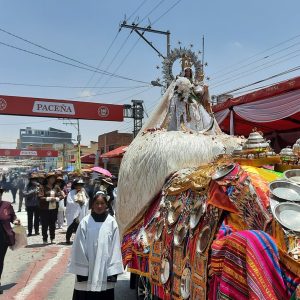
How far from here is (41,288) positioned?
5.22 m

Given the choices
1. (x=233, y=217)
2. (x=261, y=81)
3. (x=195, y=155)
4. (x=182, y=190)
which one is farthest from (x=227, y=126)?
(x=233, y=217)

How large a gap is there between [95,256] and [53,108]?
13.1m

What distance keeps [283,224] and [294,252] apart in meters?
0.16

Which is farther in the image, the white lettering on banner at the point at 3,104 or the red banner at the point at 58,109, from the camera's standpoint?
the red banner at the point at 58,109

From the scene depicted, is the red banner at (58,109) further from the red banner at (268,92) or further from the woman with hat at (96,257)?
the woman with hat at (96,257)

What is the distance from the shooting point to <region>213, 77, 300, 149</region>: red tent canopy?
269 inches

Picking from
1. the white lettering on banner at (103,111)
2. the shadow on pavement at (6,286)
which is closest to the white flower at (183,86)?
the shadow on pavement at (6,286)

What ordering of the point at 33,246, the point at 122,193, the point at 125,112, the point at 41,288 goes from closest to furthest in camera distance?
the point at 122,193
the point at 41,288
the point at 33,246
the point at 125,112

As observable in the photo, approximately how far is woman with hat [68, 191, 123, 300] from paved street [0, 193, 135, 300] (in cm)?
115

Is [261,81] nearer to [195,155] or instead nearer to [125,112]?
[195,155]

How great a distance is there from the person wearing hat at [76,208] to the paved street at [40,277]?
60 cm

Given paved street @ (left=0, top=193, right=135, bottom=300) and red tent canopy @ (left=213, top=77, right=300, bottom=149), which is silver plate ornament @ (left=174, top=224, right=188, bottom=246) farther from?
red tent canopy @ (left=213, top=77, right=300, bottom=149)

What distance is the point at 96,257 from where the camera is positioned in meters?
3.72

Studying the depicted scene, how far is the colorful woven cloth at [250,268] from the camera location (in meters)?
1.75
